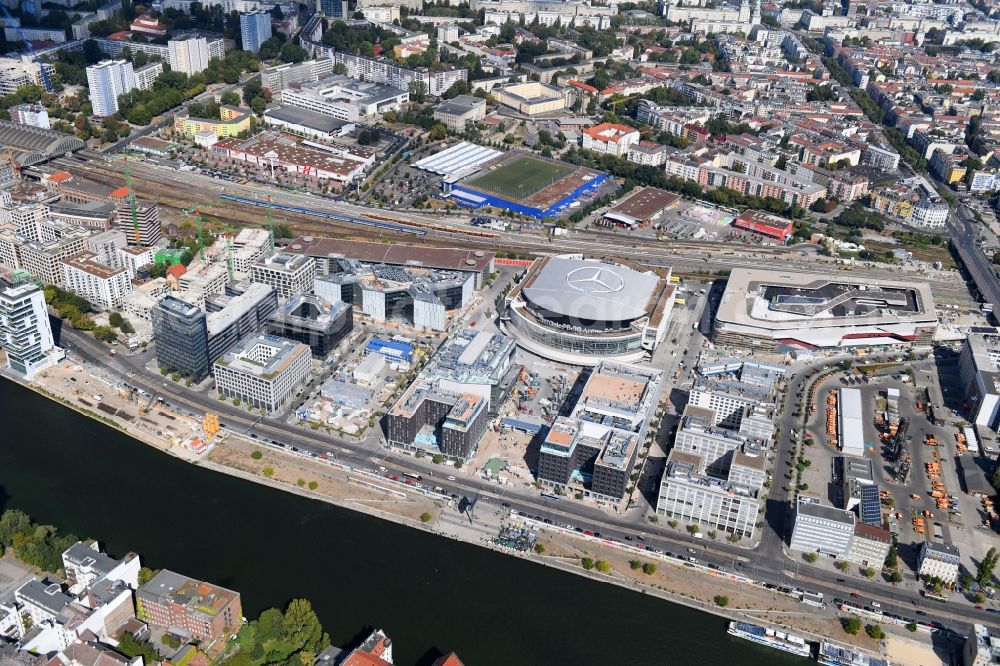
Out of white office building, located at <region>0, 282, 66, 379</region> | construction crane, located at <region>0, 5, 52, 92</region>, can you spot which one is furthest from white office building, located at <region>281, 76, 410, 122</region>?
white office building, located at <region>0, 282, 66, 379</region>

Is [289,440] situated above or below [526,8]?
below

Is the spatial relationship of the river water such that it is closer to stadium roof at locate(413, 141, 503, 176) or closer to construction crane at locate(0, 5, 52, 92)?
stadium roof at locate(413, 141, 503, 176)

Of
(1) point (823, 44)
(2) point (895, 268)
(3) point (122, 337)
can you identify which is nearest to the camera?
(3) point (122, 337)

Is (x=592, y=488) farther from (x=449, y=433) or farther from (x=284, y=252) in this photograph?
(x=284, y=252)

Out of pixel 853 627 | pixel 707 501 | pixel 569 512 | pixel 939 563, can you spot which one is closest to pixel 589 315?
pixel 569 512

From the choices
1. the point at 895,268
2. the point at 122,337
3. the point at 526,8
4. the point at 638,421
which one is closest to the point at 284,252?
the point at 122,337

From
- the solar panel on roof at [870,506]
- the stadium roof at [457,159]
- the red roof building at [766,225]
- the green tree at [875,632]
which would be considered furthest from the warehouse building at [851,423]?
the stadium roof at [457,159]

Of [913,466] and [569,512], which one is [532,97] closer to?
[913,466]
